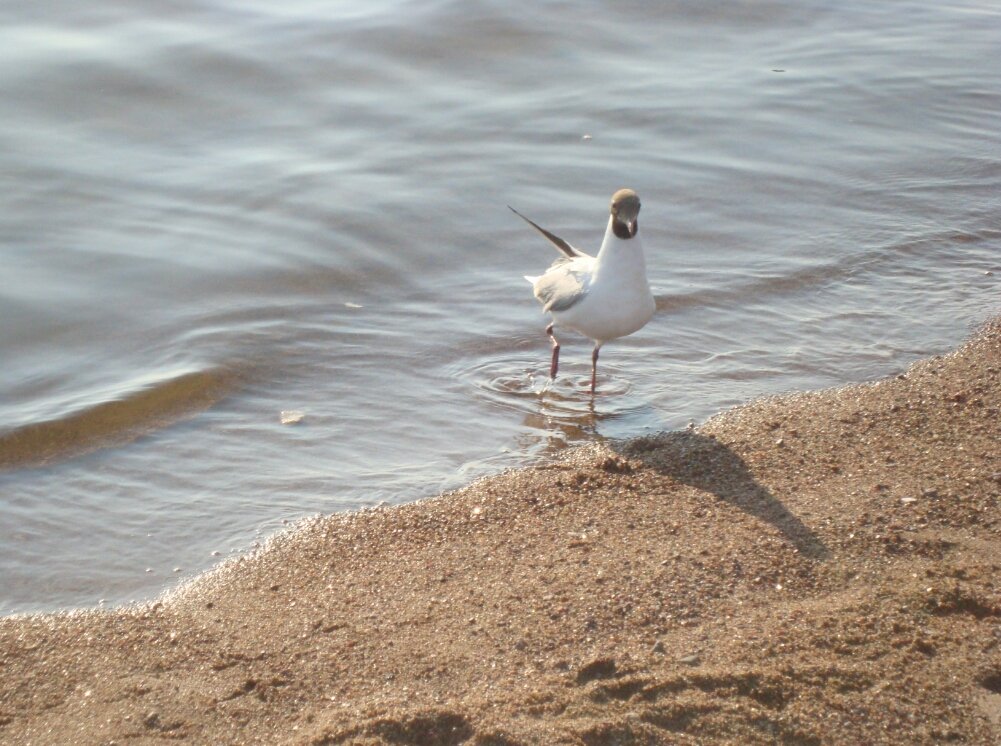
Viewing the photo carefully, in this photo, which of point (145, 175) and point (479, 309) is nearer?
point (479, 309)

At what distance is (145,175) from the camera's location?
930cm

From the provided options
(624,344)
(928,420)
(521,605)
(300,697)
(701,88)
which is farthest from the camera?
(701,88)

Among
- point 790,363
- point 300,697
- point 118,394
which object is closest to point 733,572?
point 300,697

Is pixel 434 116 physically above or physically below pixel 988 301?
above

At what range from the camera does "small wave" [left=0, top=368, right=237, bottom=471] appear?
5.88 m

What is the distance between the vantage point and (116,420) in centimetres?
618

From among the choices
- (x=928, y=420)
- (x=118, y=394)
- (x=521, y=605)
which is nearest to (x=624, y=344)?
(x=928, y=420)

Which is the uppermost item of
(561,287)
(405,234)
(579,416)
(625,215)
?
(625,215)

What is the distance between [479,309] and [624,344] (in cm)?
93

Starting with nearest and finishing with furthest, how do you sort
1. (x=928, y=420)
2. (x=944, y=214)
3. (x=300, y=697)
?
(x=300, y=697) < (x=928, y=420) < (x=944, y=214)

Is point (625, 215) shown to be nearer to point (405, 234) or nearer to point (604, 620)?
point (405, 234)

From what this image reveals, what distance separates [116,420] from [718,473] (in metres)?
2.89

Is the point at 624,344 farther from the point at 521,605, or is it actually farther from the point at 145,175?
the point at 145,175

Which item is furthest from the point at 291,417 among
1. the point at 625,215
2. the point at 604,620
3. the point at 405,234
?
the point at 405,234
